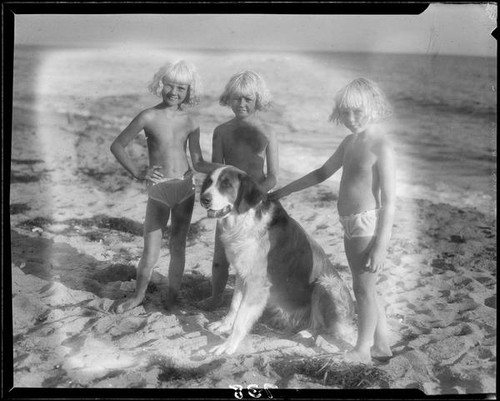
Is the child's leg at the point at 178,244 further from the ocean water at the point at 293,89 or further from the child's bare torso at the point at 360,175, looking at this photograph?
the child's bare torso at the point at 360,175

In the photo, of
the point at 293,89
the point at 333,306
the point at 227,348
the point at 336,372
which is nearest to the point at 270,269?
the point at 333,306

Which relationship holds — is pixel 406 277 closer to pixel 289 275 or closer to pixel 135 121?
pixel 289 275

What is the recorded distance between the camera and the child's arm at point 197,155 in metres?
4.24

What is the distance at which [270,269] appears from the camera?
4.23 m

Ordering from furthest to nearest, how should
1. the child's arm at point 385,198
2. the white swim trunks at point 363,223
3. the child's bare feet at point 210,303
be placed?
the child's bare feet at point 210,303 < the white swim trunks at point 363,223 < the child's arm at point 385,198

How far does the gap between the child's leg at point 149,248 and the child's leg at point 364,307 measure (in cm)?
148

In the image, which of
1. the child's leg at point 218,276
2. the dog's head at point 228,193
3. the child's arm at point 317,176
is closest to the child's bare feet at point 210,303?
the child's leg at point 218,276

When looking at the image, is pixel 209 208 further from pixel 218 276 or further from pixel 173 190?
pixel 218 276

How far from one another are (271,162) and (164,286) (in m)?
1.40

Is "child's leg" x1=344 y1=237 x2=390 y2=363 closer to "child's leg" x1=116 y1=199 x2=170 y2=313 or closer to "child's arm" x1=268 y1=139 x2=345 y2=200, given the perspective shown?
"child's arm" x1=268 y1=139 x2=345 y2=200

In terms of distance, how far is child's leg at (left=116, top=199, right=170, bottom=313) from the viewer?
4.44 metres

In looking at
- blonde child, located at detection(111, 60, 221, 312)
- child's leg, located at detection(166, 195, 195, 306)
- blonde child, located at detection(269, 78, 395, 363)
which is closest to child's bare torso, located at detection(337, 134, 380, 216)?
blonde child, located at detection(269, 78, 395, 363)

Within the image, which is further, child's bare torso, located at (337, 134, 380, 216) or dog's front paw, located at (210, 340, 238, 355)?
dog's front paw, located at (210, 340, 238, 355)

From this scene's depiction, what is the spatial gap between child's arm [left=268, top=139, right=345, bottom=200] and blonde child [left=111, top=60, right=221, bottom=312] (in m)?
0.57
